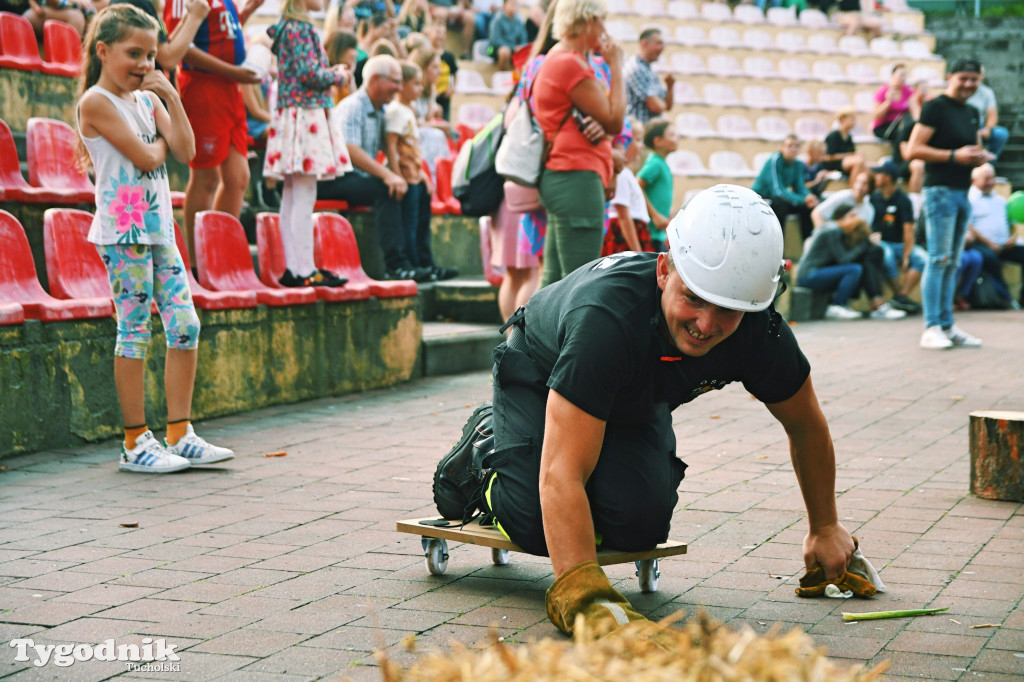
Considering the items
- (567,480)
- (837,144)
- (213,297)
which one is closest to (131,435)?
(213,297)

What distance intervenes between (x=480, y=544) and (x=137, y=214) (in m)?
2.54

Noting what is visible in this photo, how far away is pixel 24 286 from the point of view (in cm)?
588

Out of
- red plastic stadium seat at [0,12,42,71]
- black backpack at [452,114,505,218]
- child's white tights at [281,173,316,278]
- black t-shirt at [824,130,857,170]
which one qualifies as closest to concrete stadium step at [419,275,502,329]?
black backpack at [452,114,505,218]

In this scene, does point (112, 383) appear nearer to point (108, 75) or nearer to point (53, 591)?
point (108, 75)

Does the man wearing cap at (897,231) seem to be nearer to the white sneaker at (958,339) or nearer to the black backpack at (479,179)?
the white sneaker at (958,339)

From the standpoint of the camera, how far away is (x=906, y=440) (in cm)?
608

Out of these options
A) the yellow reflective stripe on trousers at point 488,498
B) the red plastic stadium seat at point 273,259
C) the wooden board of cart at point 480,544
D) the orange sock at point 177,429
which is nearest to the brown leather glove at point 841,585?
the wooden board of cart at point 480,544

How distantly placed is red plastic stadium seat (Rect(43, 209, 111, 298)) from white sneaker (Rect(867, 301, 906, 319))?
368 inches

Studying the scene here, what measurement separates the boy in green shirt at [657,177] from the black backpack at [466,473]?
6.53 meters

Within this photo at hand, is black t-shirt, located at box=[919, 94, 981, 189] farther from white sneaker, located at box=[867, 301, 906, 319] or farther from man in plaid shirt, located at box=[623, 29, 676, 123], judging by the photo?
white sneaker, located at box=[867, 301, 906, 319]

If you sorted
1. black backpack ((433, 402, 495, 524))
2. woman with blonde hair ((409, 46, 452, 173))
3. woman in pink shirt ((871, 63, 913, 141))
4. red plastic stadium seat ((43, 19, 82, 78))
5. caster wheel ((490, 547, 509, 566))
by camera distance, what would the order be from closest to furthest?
black backpack ((433, 402, 495, 524)) < caster wheel ((490, 547, 509, 566)) < red plastic stadium seat ((43, 19, 82, 78)) < woman with blonde hair ((409, 46, 452, 173)) < woman in pink shirt ((871, 63, 913, 141))

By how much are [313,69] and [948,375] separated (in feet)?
15.7

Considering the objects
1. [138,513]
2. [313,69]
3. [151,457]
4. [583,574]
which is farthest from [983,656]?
[313,69]

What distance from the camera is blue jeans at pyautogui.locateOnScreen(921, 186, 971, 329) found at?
9.41 m
